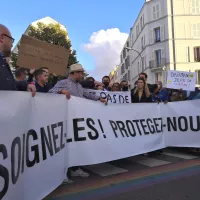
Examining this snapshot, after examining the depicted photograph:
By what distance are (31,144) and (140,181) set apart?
2.11m

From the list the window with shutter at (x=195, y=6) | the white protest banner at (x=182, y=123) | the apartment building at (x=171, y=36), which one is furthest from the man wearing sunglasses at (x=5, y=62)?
the window with shutter at (x=195, y=6)

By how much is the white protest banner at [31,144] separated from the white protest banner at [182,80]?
4.98m

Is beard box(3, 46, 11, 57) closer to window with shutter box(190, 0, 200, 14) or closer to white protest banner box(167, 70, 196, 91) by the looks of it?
white protest banner box(167, 70, 196, 91)

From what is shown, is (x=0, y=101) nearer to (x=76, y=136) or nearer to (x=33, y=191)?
(x=33, y=191)

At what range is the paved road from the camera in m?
4.34

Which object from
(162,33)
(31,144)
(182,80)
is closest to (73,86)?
(31,144)

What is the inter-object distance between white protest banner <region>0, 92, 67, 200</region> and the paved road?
444 millimetres

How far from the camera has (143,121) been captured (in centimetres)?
648

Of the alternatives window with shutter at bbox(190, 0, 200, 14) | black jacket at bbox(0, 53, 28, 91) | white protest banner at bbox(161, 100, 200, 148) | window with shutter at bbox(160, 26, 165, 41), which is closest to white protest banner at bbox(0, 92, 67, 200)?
black jacket at bbox(0, 53, 28, 91)

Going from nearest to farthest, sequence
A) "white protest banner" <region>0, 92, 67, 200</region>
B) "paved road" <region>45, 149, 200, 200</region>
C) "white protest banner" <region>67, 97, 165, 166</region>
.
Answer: "white protest banner" <region>0, 92, 67, 200</region> < "paved road" <region>45, 149, 200, 200</region> < "white protest banner" <region>67, 97, 165, 166</region>

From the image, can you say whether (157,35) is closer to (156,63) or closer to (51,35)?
(156,63)

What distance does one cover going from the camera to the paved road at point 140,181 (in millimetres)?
4336

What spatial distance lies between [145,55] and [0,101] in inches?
2058

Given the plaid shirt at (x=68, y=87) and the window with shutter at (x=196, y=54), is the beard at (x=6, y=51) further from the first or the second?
the window with shutter at (x=196, y=54)
